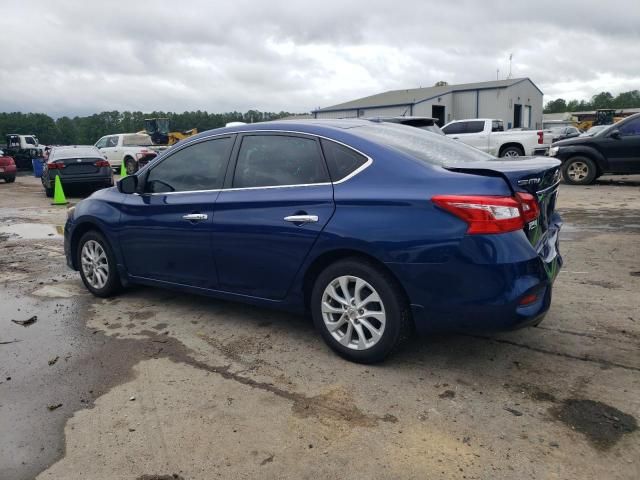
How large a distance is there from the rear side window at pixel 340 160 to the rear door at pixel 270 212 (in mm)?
60

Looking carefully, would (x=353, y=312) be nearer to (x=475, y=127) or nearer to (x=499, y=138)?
(x=499, y=138)

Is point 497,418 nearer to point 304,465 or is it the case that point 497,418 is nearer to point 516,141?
point 304,465

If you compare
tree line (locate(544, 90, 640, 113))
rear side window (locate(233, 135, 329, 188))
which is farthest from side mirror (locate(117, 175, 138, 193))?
tree line (locate(544, 90, 640, 113))

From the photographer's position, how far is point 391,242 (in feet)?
11.3

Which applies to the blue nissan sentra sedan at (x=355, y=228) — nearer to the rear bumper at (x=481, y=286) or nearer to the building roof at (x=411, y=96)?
the rear bumper at (x=481, y=286)

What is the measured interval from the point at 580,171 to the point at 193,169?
12.1 metres

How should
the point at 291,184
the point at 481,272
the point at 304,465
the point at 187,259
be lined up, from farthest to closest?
the point at 187,259, the point at 291,184, the point at 481,272, the point at 304,465

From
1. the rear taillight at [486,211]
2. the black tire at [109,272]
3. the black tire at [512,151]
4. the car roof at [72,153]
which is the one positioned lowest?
the black tire at [109,272]

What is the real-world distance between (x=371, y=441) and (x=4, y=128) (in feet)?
224

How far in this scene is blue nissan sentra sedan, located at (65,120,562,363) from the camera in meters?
3.29

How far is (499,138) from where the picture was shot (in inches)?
746

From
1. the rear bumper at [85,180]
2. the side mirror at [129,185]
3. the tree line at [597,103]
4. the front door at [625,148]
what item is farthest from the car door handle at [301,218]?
the tree line at [597,103]

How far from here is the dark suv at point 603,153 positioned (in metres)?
13.1

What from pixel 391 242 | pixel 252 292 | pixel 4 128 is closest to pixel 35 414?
pixel 252 292
